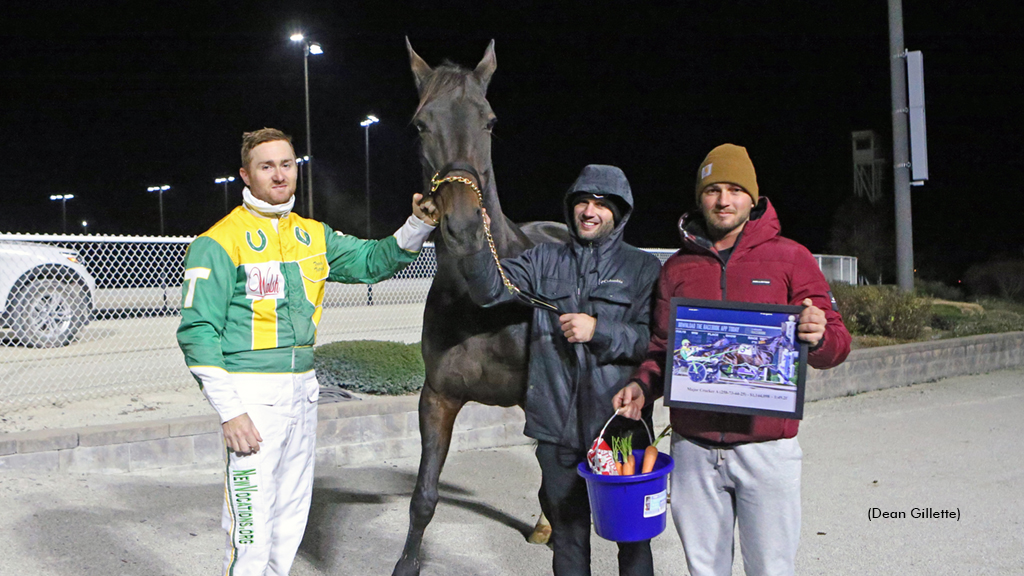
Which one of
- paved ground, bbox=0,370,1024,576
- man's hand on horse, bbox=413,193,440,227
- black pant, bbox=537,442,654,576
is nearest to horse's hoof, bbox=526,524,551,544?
paved ground, bbox=0,370,1024,576

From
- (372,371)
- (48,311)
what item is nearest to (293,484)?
(372,371)

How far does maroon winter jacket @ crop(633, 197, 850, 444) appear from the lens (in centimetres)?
275

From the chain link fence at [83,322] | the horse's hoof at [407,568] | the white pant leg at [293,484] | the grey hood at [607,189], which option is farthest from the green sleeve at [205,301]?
the chain link fence at [83,322]

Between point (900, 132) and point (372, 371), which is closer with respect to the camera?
point (372, 371)

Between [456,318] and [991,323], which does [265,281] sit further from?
[991,323]

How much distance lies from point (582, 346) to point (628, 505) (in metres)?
0.64

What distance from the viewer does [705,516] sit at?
286 centimetres

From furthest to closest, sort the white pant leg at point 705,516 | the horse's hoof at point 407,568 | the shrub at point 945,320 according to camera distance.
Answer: the shrub at point 945,320 → the horse's hoof at point 407,568 → the white pant leg at point 705,516

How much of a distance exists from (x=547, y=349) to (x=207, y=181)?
194 ft

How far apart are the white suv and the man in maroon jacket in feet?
21.4

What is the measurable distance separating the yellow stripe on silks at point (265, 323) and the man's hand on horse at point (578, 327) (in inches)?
40.5

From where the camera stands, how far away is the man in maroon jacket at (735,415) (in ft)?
8.99

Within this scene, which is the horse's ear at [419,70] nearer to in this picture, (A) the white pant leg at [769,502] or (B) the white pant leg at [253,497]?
(B) the white pant leg at [253,497]

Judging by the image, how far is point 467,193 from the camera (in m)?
2.79
